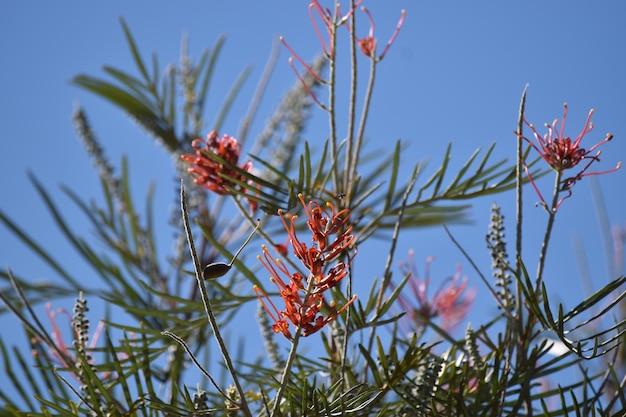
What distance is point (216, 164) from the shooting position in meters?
0.64

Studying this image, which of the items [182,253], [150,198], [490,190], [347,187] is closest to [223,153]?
[347,187]

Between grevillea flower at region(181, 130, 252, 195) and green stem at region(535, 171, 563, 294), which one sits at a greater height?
grevillea flower at region(181, 130, 252, 195)

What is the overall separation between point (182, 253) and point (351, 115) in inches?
18.7

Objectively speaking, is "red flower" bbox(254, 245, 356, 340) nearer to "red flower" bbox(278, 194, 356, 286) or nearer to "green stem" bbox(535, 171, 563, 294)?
"red flower" bbox(278, 194, 356, 286)

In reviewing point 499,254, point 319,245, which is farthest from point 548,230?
point 319,245

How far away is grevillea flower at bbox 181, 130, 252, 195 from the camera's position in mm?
639

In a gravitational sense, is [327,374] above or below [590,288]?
below

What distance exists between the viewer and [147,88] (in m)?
1.11

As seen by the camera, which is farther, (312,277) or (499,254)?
(499,254)

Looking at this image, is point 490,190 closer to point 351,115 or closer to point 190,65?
point 351,115

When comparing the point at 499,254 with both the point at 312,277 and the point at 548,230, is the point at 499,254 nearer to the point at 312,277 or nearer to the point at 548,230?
the point at 548,230

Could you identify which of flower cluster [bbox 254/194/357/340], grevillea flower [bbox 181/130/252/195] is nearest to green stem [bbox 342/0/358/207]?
grevillea flower [bbox 181/130/252/195]

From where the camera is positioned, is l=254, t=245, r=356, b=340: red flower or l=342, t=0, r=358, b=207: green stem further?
l=342, t=0, r=358, b=207: green stem

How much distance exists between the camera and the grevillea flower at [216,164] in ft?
2.10
